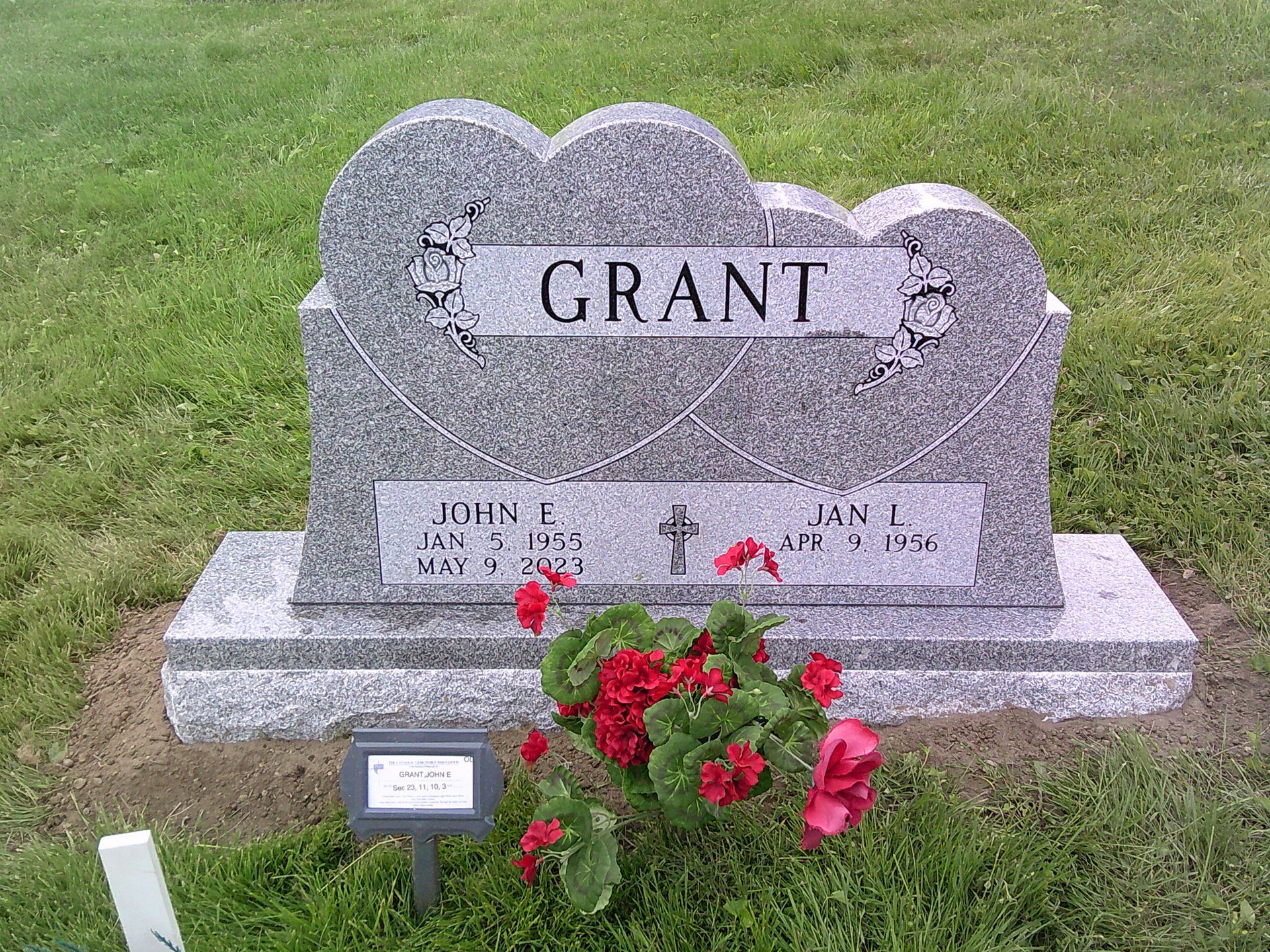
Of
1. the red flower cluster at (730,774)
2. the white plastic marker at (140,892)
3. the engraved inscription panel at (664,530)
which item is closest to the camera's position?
the white plastic marker at (140,892)

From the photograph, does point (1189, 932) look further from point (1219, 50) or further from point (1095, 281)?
point (1219, 50)

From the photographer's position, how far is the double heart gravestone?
7.97 feet

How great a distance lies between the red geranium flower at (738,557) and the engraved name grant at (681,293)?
0.54 m

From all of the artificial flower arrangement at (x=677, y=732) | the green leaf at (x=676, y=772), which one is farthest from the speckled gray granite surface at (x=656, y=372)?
the green leaf at (x=676, y=772)

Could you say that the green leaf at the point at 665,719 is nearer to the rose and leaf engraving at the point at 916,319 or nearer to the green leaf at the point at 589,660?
the green leaf at the point at 589,660

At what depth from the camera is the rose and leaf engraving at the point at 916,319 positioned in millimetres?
2473

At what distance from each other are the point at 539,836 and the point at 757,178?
3.88m

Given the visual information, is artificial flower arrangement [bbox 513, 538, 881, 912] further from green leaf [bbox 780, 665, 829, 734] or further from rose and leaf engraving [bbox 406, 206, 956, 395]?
rose and leaf engraving [bbox 406, 206, 956, 395]

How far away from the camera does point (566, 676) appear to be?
2.16m

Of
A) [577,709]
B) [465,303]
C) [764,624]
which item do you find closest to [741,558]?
[764,624]

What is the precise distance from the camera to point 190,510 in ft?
12.1

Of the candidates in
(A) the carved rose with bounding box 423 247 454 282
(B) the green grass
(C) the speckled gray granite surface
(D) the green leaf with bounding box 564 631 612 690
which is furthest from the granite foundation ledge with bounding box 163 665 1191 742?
(A) the carved rose with bounding box 423 247 454 282

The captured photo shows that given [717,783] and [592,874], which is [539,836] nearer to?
[592,874]

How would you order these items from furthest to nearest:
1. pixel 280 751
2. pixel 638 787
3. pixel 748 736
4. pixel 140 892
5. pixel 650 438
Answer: pixel 280 751 < pixel 650 438 < pixel 638 787 < pixel 748 736 < pixel 140 892
